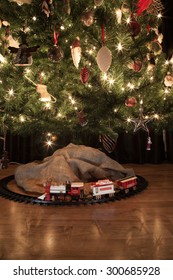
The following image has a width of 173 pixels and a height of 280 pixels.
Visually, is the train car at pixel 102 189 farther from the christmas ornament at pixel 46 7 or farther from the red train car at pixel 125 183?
Answer: the christmas ornament at pixel 46 7

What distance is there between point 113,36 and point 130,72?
233 millimetres

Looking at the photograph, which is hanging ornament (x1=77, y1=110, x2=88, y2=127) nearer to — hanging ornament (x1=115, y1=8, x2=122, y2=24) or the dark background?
hanging ornament (x1=115, y1=8, x2=122, y2=24)

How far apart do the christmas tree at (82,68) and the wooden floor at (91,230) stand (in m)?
0.57

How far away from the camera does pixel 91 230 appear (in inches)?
38.4

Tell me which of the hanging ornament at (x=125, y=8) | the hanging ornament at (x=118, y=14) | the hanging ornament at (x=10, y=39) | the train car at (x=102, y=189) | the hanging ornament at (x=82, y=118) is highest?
the hanging ornament at (x=125, y=8)

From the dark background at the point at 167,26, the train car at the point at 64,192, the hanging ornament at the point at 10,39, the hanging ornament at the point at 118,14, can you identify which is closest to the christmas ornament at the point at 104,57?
the hanging ornament at the point at 118,14

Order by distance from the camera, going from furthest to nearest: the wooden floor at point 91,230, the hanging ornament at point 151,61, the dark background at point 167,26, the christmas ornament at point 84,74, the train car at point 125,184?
1. the dark background at point 167,26
2. the hanging ornament at point 151,61
3. the christmas ornament at point 84,74
4. the train car at point 125,184
5. the wooden floor at point 91,230

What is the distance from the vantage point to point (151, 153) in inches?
94.9

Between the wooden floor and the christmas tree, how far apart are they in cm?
57

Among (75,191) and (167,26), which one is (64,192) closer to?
(75,191)

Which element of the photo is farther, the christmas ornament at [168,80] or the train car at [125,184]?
the christmas ornament at [168,80]

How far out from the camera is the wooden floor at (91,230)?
0.81 metres
